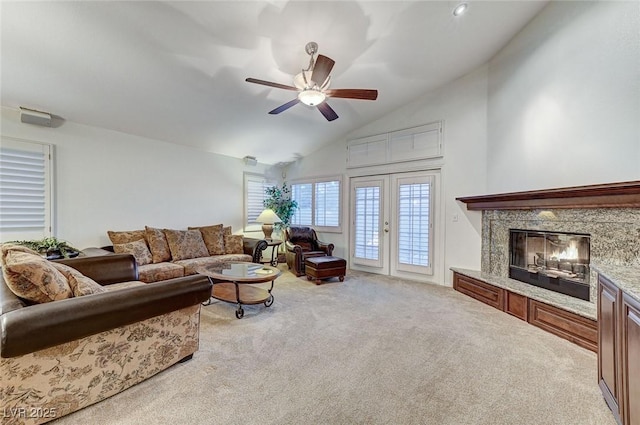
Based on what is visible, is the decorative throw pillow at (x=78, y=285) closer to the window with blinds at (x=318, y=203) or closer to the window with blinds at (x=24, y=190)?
the window with blinds at (x=24, y=190)

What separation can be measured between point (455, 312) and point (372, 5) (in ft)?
11.8

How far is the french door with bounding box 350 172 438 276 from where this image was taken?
15.0ft

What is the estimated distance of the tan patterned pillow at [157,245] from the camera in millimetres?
3896

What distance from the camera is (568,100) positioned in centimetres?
277

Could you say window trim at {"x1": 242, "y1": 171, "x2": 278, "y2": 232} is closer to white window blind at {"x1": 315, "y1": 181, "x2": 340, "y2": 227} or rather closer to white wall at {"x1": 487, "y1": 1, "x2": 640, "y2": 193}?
white window blind at {"x1": 315, "y1": 181, "x2": 340, "y2": 227}

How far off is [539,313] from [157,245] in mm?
5096

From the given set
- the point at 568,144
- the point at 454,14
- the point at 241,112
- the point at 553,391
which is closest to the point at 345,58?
the point at 454,14

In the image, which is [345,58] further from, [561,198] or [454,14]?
[561,198]

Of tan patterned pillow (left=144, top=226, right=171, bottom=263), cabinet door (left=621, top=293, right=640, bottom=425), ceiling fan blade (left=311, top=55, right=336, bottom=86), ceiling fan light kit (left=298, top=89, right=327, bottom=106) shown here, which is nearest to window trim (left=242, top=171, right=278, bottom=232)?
tan patterned pillow (left=144, top=226, right=171, bottom=263)

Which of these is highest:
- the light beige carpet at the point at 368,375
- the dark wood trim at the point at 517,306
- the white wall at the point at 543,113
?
the white wall at the point at 543,113

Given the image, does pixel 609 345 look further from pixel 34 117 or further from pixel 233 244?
pixel 34 117

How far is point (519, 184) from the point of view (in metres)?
3.39

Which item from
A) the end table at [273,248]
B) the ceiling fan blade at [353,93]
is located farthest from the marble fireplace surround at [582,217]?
the end table at [273,248]

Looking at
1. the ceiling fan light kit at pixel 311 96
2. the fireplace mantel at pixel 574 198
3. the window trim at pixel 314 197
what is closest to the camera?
the fireplace mantel at pixel 574 198
